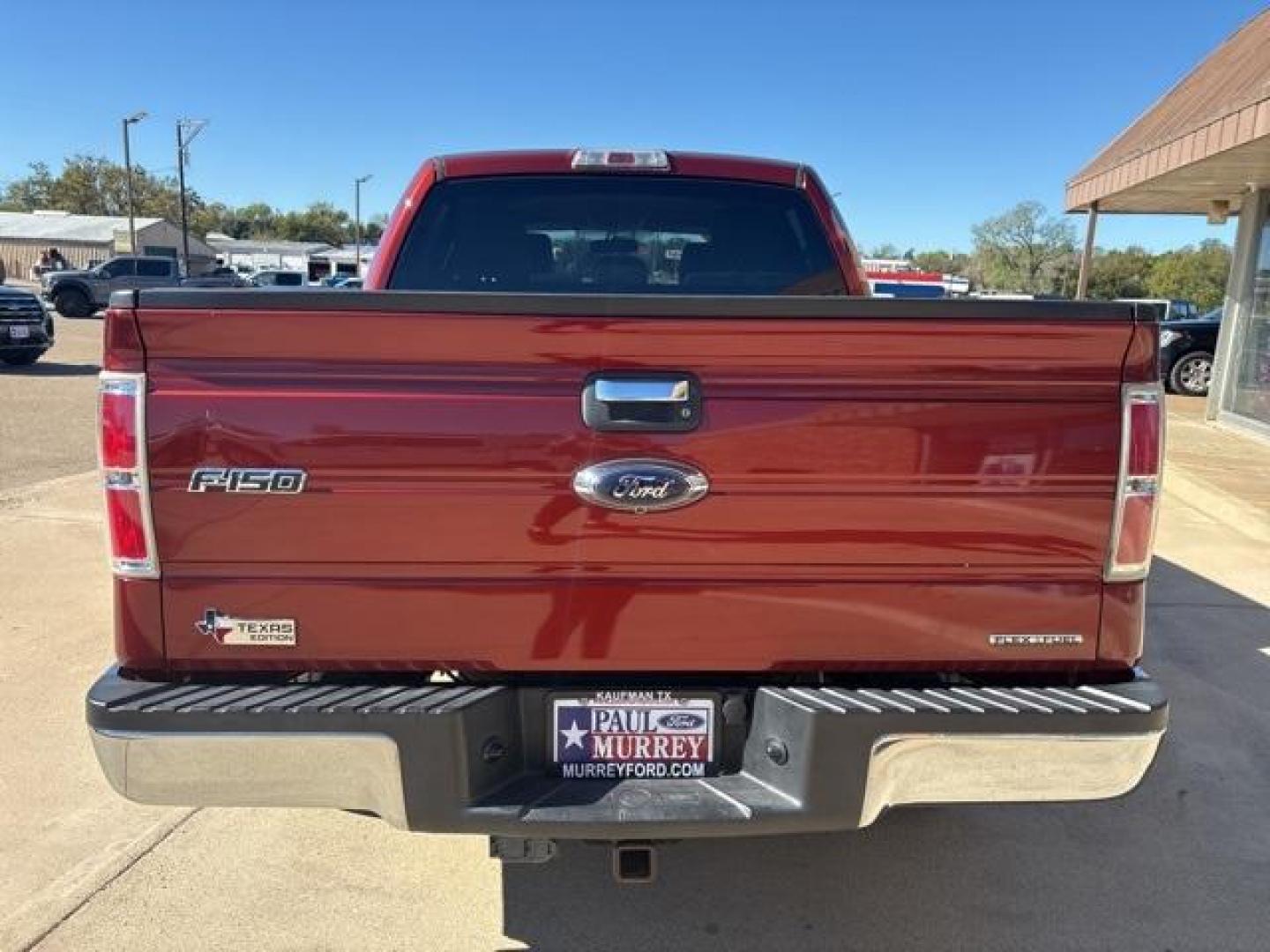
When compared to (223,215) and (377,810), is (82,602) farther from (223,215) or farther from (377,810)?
(223,215)

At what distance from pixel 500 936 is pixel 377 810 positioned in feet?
2.53

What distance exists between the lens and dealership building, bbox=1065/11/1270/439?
9695 millimetres

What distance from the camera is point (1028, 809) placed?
3.60 metres

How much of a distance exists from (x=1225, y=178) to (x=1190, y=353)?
6.43m

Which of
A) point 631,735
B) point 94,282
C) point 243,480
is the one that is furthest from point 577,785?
point 94,282

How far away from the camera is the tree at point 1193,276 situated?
242 ft

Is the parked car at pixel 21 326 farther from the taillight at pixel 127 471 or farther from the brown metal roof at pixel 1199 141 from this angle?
the taillight at pixel 127 471

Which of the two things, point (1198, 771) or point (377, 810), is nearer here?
point (377, 810)

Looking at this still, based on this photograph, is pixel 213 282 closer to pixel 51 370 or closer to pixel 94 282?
pixel 51 370

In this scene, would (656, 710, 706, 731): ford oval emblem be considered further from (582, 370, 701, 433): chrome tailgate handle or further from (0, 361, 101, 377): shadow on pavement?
(0, 361, 101, 377): shadow on pavement

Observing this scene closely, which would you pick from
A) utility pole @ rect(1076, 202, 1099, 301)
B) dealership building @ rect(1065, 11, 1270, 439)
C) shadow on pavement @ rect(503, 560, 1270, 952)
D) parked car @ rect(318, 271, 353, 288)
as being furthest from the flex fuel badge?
utility pole @ rect(1076, 202, 1099, 301)

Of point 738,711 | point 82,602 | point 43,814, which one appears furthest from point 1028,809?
point 82,602

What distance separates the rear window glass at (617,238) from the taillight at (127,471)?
1615mm

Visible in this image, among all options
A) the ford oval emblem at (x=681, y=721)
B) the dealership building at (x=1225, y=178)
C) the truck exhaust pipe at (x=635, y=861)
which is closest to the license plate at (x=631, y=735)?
the ford oval emblem at (x=681, y=721)
